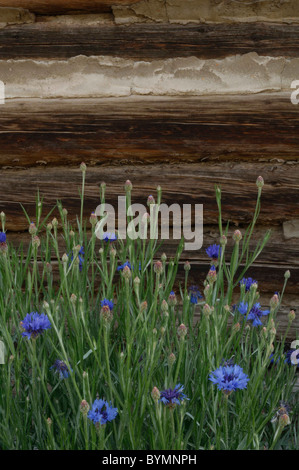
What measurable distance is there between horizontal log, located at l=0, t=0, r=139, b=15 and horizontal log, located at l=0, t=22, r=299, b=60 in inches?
2.9

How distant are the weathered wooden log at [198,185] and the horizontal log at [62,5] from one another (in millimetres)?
766

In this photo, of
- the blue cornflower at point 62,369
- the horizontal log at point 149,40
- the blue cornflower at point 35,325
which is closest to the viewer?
the blue cornflower at point 35,325

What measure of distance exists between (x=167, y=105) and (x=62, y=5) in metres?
0.70

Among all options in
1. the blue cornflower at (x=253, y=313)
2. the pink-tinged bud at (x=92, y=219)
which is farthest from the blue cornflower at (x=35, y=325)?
the blue cornflower at (x=253, y=313)

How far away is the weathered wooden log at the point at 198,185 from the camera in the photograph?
3139 mm

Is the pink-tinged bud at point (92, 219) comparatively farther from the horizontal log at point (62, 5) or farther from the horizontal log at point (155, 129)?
the horizontal log at point (62, 5)

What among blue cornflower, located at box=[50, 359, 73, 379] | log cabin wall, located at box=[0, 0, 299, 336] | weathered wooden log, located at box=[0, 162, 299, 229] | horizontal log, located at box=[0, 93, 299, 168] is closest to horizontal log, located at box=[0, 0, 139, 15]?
log cabin wall, located at box=[0, 0, 299, 336]

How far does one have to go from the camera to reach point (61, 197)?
322cm

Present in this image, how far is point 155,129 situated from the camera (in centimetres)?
313

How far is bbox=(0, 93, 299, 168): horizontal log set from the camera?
10.2 ft

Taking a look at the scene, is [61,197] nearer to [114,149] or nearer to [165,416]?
[114,149]

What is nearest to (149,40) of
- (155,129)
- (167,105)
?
(167,105)

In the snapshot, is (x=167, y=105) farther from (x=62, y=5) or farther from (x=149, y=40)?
(x=62, y=5)

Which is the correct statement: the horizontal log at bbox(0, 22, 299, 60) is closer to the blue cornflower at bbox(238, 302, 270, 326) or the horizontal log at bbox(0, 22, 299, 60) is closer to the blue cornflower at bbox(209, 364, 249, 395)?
the blue cornflower at bbox(238, 302, 270, 326)
